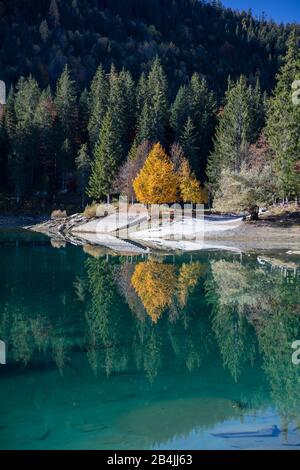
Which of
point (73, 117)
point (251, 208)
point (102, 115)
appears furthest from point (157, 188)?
point (73, 117)

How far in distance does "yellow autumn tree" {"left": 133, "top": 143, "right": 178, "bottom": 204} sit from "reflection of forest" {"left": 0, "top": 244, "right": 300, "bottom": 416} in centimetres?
3168

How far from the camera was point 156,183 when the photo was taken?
63062 millimetres

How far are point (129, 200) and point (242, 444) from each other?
61.4 meters

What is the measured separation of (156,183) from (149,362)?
4916 centimetres

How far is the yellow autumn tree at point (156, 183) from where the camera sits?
207 ft

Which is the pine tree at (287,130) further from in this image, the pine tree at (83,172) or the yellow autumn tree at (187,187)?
the pine tree at (83,172)

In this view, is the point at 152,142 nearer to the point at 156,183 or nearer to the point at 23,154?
the point at 156,183

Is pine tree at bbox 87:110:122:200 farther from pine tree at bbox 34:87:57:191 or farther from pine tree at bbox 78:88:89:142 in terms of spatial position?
pine tree at bbox 78:88:89:142

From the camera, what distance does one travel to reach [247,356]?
15.9m

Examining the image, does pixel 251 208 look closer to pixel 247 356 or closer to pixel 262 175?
pixel 262 175

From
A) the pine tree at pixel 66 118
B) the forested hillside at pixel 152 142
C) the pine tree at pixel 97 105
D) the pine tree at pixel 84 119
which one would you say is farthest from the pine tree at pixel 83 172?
the pine tree at pixel 84 119

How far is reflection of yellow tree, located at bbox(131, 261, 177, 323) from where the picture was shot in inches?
907

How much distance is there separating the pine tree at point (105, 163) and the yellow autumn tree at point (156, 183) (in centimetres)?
931

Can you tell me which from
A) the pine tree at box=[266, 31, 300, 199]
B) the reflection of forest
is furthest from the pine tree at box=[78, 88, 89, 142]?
the reflection of forest
